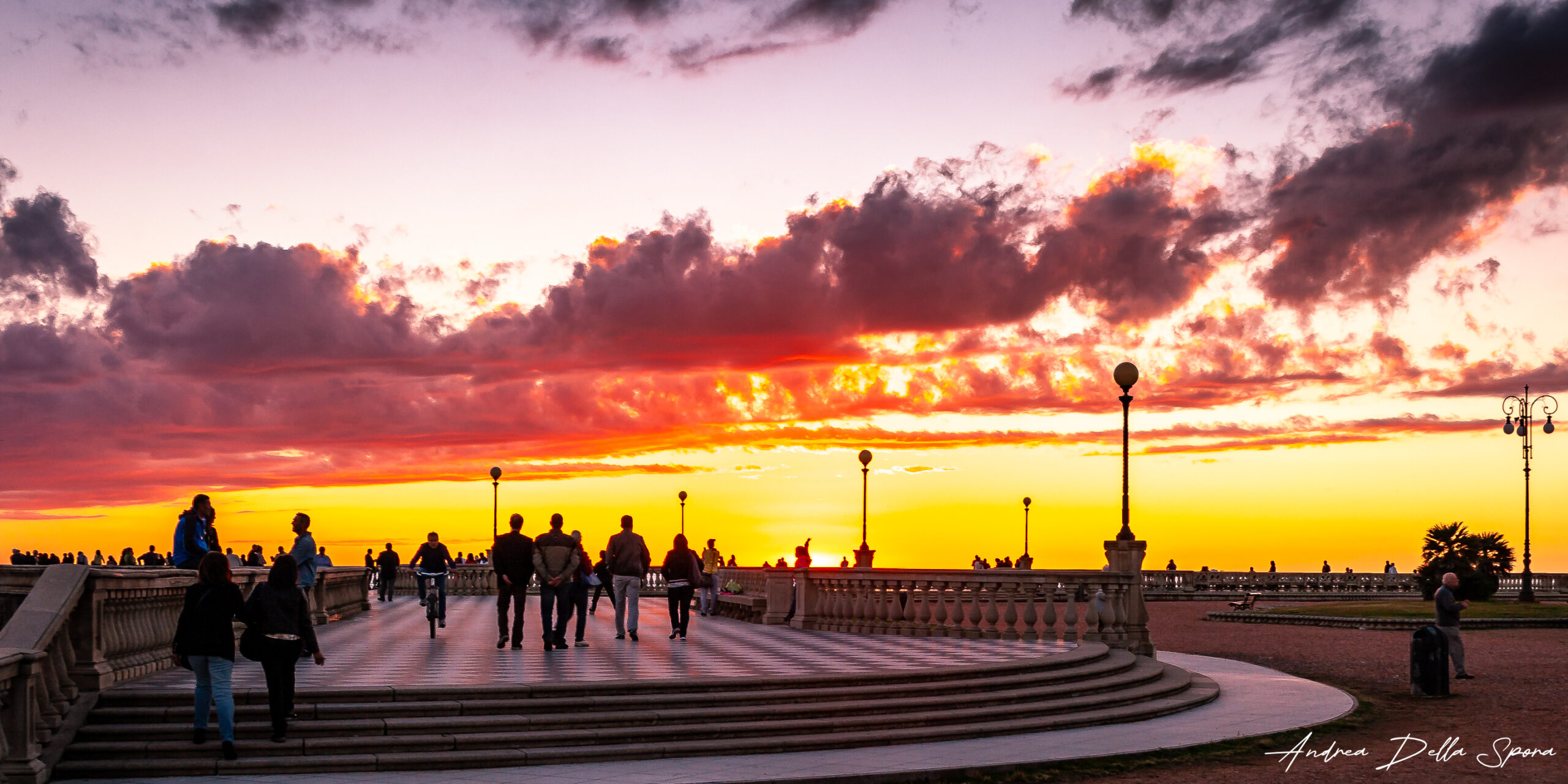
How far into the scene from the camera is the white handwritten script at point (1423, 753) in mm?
13688

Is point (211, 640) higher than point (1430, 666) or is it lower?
higher

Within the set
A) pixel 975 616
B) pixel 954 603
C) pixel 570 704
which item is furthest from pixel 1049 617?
pixel 570 704

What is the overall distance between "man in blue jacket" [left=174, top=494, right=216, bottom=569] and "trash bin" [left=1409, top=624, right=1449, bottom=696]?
1679cm

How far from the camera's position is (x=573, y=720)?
13.5 meters

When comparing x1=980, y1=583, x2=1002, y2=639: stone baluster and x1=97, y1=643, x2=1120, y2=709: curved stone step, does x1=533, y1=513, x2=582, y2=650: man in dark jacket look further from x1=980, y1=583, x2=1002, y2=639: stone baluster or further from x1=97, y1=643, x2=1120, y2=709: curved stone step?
x1=980, y1=583, x2=1002, y2=639: stone baluster

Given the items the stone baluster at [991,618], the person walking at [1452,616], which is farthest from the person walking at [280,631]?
the person walking at [1452,616]

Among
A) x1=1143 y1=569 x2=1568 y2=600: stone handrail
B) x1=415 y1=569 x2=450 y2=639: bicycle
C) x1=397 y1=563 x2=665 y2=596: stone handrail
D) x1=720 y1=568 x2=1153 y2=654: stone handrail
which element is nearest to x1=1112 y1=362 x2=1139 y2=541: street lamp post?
x1=720 y1=568 x2=1153 y2=654: stone handrail

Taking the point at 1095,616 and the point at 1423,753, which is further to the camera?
the point at 1095,616

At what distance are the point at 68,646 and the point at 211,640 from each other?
1.88 metres

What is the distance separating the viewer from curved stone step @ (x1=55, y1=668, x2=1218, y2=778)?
12102 mm

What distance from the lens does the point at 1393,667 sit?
82.7ft

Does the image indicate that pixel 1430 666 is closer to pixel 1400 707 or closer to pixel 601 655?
pixel 1400 707

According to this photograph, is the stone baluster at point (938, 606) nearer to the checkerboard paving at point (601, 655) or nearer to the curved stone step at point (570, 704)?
the checkerboard paving at point (601, 655)

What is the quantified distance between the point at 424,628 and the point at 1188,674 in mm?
14445
